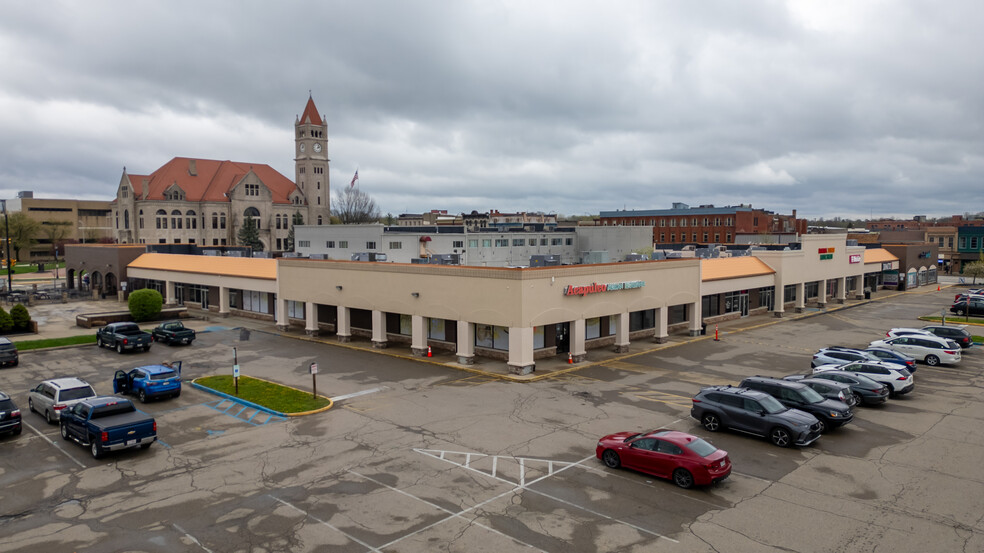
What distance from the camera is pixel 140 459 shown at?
776 inches

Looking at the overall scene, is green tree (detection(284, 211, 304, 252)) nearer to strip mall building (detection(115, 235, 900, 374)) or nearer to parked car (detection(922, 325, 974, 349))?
strip mall building (detection(115, 235, 900, 374))

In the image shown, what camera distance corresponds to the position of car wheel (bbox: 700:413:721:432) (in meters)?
22.1

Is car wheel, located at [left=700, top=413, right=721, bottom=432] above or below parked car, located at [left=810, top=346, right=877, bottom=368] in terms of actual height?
below

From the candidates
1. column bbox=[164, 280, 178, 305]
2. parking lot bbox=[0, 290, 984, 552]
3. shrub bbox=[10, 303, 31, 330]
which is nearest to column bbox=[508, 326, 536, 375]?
parking lot bbox=[0, 290, 984, 552]

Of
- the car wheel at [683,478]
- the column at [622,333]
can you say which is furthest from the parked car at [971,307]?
the car wheel at [683,478]

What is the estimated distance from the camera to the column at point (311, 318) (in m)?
43.2

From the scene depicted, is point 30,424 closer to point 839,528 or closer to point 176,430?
point 176,430

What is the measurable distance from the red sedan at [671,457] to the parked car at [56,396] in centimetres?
1985

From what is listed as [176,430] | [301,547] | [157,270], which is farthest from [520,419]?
[157,270]

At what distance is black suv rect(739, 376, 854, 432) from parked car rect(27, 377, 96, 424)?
1038 inches

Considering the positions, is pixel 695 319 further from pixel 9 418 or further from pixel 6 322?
pixel 6 322

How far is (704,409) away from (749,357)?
15.9 metres

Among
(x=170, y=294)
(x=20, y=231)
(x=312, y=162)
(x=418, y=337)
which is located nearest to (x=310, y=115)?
(x=312, y=162)

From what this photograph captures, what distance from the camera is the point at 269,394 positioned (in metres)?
27.3
